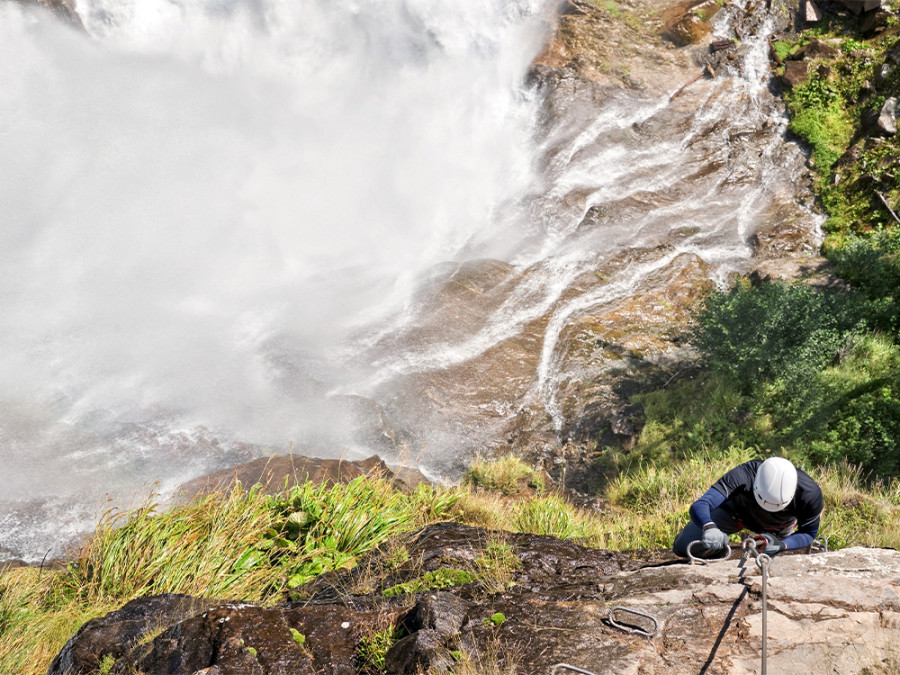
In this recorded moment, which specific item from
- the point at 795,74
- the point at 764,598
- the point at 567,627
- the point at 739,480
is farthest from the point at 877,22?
the point at 567,627

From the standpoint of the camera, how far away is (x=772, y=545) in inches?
145

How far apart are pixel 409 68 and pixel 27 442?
1539 cm

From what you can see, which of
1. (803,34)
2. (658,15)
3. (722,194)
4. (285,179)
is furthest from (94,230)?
(803,34)

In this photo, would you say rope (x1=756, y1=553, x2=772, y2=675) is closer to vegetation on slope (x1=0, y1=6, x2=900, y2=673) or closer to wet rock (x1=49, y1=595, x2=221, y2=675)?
vegetation on slope (x1=0, y1=6, x2=900, y2=673)

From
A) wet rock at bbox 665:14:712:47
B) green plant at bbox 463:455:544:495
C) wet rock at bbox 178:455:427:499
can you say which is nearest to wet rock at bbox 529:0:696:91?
wet rock at bbox 665:14:712:47

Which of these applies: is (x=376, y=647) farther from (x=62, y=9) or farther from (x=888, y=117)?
(x=62, y=9)

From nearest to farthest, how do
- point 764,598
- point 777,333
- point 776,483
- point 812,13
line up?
1. point 764,598
2. point 776,483
3. point 777,333
4. point 812,13

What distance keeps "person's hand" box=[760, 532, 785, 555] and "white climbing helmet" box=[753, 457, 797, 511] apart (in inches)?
8.1

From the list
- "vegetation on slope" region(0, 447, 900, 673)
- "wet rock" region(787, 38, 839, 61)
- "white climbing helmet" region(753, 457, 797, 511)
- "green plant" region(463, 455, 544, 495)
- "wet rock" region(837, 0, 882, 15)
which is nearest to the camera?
"white climbing helmet" region(753, 457, 797, 511)

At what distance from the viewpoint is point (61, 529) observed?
731 centimetres

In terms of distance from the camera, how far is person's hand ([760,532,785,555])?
3660 millimetres

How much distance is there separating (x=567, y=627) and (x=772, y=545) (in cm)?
155

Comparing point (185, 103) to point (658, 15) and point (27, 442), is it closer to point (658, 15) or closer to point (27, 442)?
point (27, 442)

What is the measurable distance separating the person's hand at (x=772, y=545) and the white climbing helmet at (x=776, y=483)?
0.20 meters
